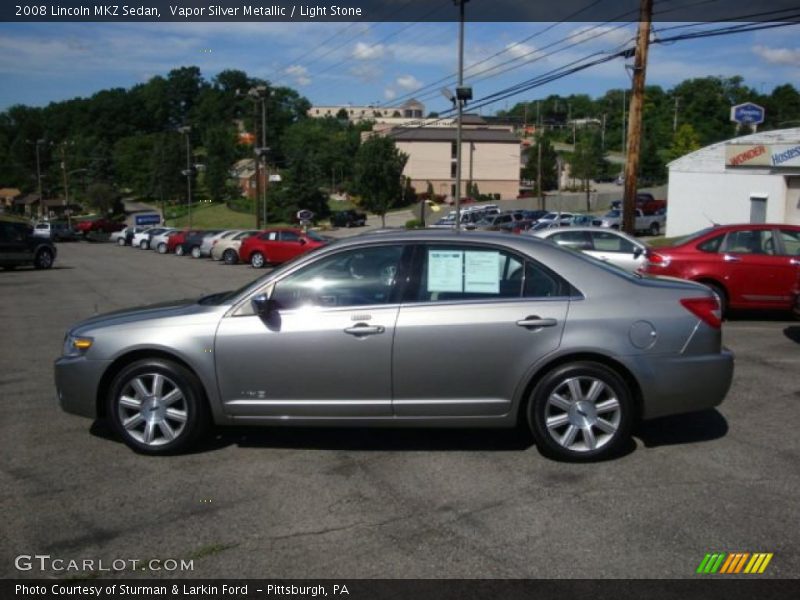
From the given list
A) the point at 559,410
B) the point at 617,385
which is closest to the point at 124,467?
the point at 559,410

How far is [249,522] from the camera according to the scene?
15.3 feet

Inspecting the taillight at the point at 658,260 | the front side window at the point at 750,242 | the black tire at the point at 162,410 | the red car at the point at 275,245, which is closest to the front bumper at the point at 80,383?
the black tire at the point at 162,410

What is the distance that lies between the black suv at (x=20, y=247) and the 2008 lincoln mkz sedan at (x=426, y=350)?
75.7ft

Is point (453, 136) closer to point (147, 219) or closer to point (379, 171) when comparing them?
point (379, 171)

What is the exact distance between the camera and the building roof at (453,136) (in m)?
96.8

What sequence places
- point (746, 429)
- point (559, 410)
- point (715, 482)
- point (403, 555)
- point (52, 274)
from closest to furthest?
point (403, 555), point (715, 482), point (559, 410), point (746, 429), point (52, 274)

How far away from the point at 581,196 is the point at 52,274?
66443 millimetres

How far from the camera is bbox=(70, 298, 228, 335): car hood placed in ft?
19.1

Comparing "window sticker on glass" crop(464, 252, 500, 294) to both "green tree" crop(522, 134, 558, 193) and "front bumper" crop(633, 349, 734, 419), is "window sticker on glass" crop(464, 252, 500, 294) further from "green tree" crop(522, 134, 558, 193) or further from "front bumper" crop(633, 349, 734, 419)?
"green tree" crop(522, 134, 558, 193)

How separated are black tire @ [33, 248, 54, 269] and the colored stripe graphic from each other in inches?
1095

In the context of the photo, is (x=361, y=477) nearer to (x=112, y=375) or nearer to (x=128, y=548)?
(x=128, y=548)

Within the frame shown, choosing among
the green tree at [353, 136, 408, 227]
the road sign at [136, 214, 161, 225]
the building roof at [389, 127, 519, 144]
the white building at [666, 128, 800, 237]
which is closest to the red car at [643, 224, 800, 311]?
the white building at [666, 128, 800, 237]

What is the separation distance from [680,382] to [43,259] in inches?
1069
